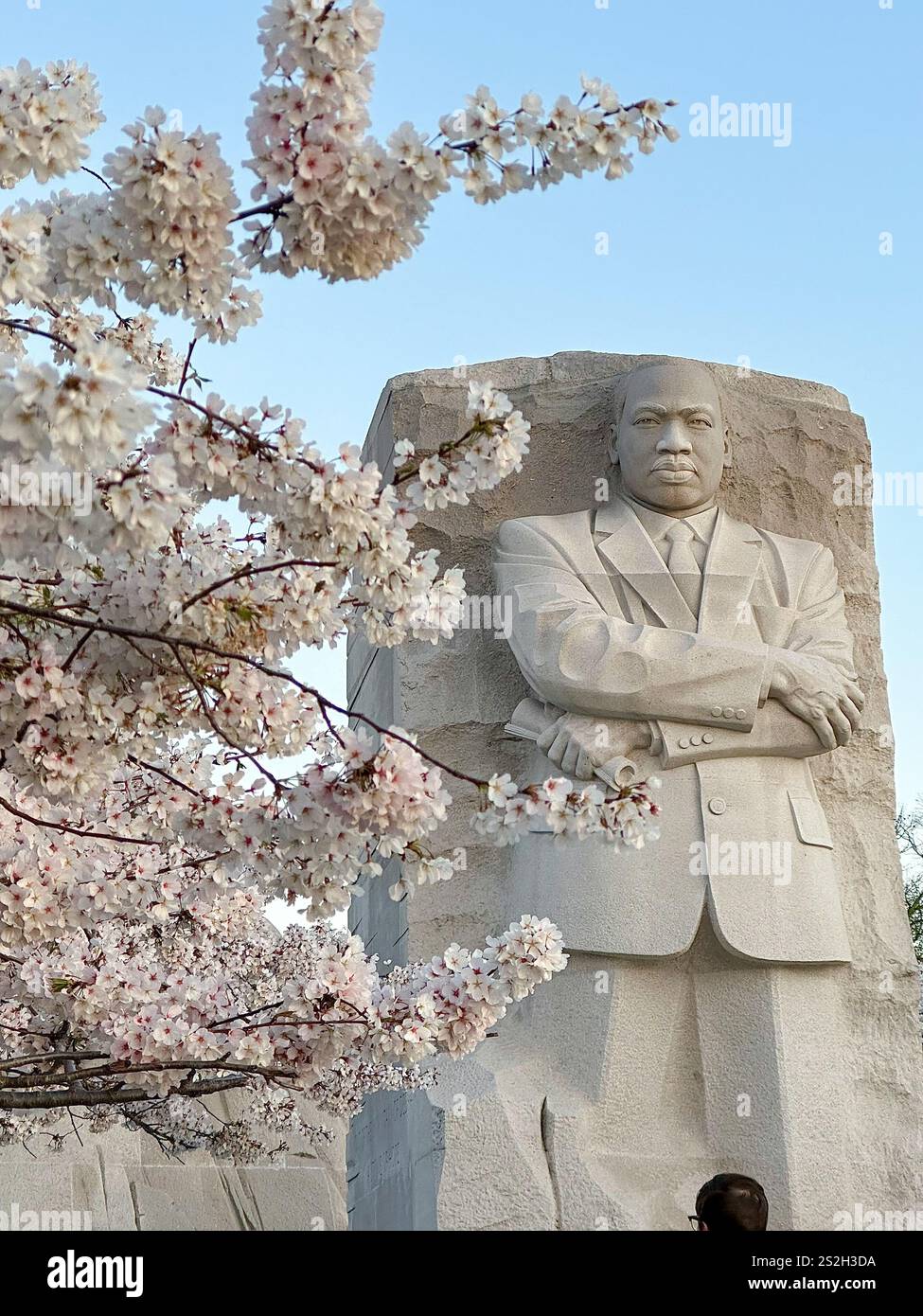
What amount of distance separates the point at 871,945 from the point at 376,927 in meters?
1.80

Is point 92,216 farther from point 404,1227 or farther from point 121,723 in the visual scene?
point 404,1227

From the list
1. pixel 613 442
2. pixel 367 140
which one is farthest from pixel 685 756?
pixel 367 140

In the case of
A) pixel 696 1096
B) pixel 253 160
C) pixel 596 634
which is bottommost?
pixel 696 1096

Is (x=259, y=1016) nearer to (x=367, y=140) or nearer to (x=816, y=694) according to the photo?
(x=816, y=694)

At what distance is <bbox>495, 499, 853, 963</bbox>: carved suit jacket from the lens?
5.04 m

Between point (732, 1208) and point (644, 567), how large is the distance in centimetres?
258

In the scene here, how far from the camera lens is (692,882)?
16.6 feet

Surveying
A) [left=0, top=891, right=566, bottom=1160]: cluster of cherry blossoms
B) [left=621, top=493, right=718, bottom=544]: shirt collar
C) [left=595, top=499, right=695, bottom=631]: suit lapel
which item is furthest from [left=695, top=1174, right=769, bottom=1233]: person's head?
[left=621, top=493, right=718, bottom=544]: shirt collar

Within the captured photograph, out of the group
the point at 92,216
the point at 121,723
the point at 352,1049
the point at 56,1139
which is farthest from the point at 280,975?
the point at 92,216

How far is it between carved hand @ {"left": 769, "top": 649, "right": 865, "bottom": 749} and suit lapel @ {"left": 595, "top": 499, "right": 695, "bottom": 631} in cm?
35

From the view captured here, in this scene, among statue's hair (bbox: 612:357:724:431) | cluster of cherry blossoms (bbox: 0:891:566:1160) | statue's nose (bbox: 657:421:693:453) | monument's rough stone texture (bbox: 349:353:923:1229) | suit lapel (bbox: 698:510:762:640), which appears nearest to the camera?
cluster of cherry blossoms (bbox: 0:891:566:1160)

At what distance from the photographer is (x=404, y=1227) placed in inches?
206

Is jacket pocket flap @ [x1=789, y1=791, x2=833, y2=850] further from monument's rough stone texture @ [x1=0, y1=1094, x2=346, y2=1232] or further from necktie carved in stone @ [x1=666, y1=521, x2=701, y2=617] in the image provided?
monument's rough stone texture @ [x1=0, y1=1094, x2=346, y2=1232]

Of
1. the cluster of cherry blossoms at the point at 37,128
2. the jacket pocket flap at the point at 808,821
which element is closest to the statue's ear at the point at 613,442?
the jacket pocket flap at the point at 808,821
